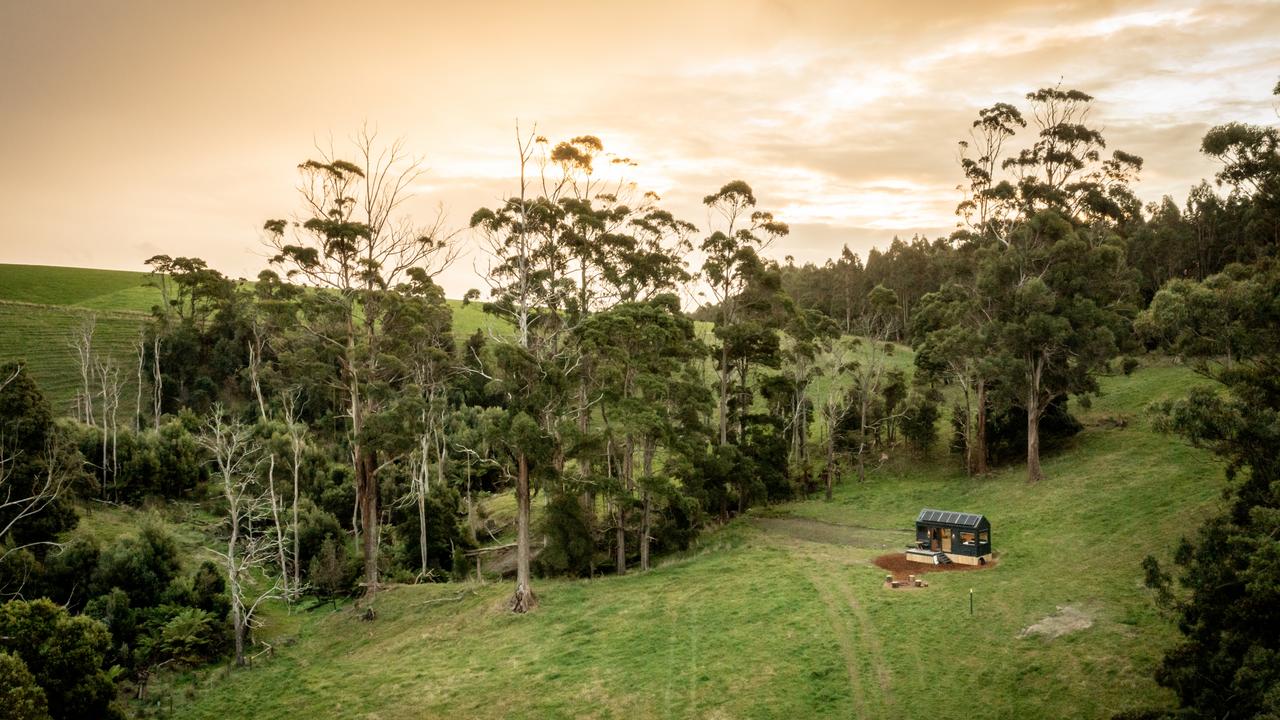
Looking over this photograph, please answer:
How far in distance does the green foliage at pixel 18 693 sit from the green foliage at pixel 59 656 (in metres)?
1.44

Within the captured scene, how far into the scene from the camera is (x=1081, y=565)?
23.0 m

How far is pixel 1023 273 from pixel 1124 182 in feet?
39.5

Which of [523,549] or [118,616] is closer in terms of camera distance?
[523,549]

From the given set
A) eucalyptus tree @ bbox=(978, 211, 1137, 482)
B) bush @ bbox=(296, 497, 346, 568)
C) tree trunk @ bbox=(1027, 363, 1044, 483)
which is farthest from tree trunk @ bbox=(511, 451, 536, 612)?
tree trunk @ bbox=(1027, 363, 1044, 483)

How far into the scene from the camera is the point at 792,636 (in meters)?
20.4

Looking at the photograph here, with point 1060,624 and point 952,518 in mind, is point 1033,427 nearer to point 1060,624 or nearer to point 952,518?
point 952,518

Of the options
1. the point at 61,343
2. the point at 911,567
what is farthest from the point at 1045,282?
the point at 61,343

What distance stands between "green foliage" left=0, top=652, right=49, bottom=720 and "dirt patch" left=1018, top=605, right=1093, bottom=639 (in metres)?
24.7

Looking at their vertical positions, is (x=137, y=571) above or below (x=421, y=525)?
below

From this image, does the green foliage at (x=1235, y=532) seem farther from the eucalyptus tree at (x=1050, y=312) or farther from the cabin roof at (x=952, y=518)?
the eucalyptus tree at (x=1050, y=312)

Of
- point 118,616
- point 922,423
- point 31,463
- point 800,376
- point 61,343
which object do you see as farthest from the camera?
point 61,343

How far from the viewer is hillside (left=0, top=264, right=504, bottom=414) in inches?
2466

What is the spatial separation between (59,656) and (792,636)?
20372mm

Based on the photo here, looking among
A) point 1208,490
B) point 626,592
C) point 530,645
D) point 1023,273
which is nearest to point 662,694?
point 530,645
